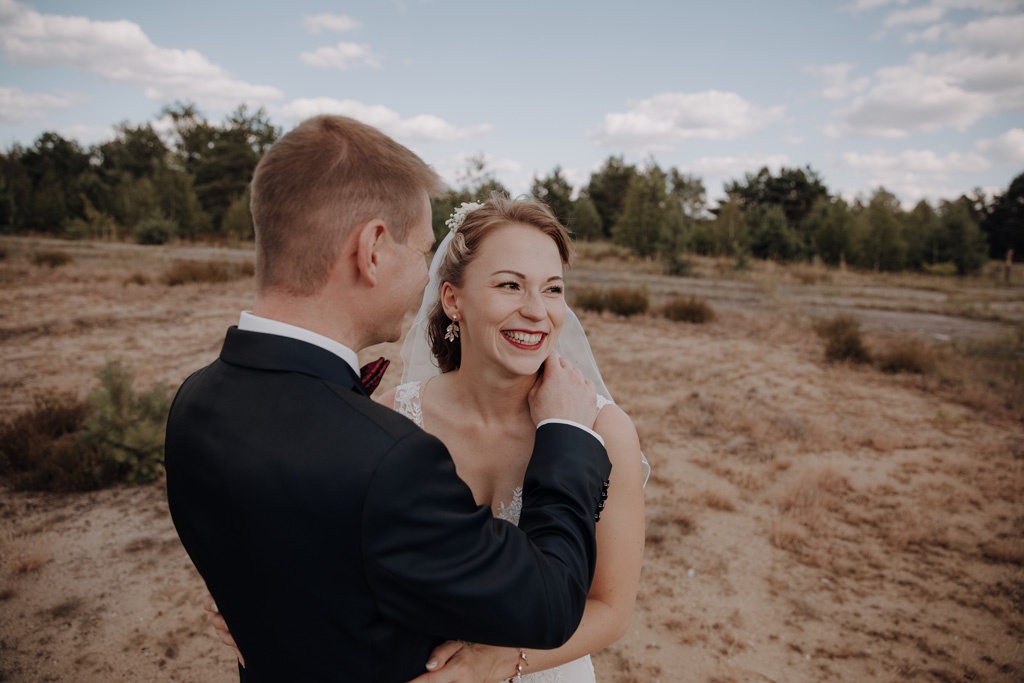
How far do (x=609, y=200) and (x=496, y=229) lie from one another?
2199 inches

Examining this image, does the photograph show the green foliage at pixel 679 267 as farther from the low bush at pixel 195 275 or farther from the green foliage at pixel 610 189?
the green foliage at pixel 610 189

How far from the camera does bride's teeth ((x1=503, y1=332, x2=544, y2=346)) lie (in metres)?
2.43

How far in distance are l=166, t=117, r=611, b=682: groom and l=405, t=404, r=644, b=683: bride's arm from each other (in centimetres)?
49

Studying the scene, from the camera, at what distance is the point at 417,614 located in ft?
3.73

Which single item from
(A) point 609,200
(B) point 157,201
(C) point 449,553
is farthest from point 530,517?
(A) point 609,200

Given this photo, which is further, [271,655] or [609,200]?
[609,200]

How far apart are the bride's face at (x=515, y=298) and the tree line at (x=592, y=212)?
27048 mm

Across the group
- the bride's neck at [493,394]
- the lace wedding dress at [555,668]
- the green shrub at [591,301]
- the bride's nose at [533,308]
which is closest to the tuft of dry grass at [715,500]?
the lace wedding dress at [555,668]

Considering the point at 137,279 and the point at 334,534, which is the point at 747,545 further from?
the point at 137,279

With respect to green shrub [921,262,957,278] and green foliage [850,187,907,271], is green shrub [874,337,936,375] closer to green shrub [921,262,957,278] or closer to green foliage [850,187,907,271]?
green shrub [921,262,957,278]

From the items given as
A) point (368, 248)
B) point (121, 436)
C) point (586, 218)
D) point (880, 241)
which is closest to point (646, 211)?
point (586, 218)

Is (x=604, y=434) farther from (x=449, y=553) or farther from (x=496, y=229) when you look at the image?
(x=449, y=553)

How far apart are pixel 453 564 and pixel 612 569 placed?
1117mm

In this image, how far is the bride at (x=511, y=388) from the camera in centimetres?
208
